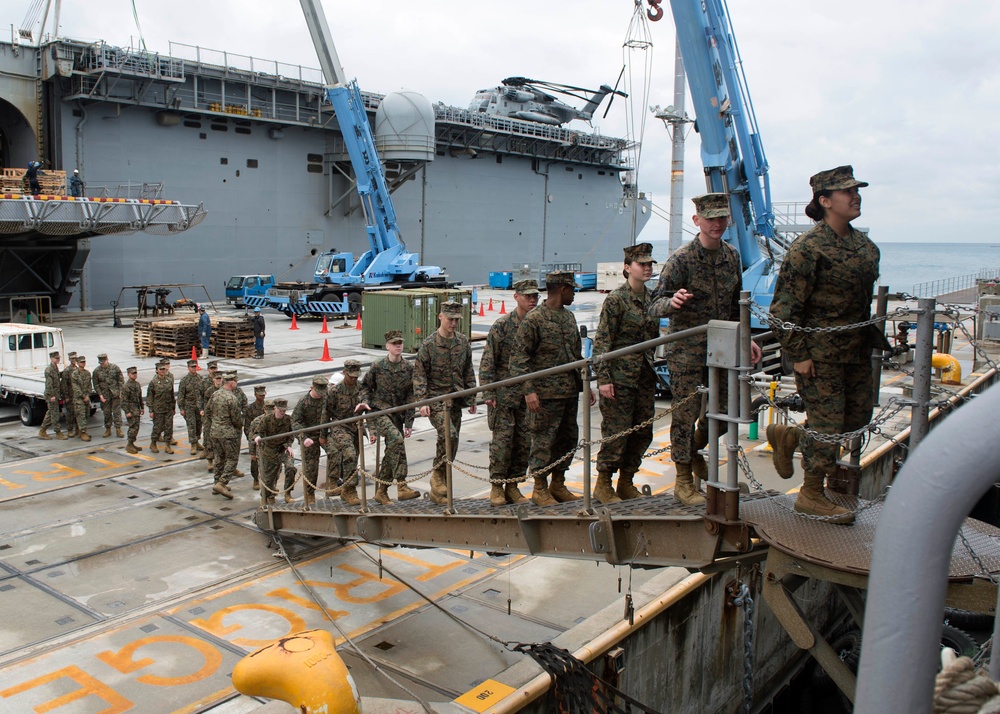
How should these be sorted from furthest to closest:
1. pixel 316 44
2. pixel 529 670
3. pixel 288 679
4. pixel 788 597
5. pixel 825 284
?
pixel 316 44
pixel 529 670
pixel 288 679
pixel 825 284
pixel 788 597

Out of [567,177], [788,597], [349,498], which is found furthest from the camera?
[567,177]

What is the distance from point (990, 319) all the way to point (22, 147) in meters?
32.9

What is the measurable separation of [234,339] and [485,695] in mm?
18155

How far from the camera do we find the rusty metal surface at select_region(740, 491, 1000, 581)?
398cm

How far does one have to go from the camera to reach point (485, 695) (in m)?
5.62

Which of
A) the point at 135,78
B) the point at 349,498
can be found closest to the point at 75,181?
the point at 135,78

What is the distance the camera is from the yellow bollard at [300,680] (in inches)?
195

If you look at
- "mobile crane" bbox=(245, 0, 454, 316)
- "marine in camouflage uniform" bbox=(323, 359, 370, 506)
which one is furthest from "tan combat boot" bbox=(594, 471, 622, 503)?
"mobile crane" bbox=(245, 0, 454, 316)

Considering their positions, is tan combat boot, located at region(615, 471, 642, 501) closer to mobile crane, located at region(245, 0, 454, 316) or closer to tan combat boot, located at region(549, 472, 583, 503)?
tan combat boot, located at region(549, 472, 583, 503)

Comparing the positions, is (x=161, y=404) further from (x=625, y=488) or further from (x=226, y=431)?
(x=625, y=488)

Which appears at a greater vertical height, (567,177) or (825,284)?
(567,177)

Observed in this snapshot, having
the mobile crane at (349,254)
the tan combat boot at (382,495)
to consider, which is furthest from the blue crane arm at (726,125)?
the mobile crane at (349,254)

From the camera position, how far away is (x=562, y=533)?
528 centimetres

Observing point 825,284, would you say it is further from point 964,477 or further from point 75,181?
point 75,181
